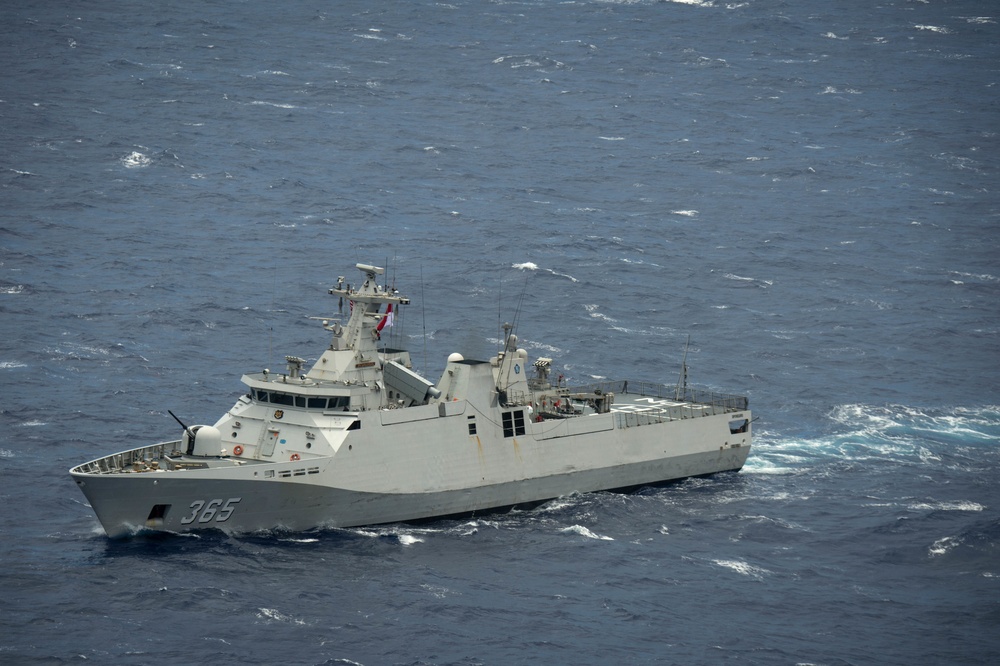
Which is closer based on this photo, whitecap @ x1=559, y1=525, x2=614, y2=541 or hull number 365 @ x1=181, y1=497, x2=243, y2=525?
hull number 365 @ x1=181, y1=497, x2=243, y2=525

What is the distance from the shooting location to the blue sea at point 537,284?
138ft

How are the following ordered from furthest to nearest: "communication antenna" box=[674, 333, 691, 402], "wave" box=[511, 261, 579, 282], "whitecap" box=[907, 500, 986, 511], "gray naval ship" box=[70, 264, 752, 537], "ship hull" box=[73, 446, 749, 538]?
→ "wave" box=[511, 261, 579, 282]
"communication antenna" box=[674, 333, 691, 402]
"whitecap" box=[907, 500, 986, 511]
"gray naval ship" box=[70, 264, 752, 537]
"ship hull" box=[73, 446, 749, 538]

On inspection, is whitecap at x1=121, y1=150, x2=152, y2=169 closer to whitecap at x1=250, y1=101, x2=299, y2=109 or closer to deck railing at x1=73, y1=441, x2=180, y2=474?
whitecap at x1=250, y1=101, x2=299, y2=109

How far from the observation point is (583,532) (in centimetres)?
4881

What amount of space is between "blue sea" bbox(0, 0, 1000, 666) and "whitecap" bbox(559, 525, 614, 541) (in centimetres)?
24

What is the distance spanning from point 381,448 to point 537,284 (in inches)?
917

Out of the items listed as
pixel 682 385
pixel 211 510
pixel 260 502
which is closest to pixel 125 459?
pixel 211 510

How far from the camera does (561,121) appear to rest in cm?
9738

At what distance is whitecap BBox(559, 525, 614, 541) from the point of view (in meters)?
48.3

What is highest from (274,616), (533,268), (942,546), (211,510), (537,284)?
(533,268)

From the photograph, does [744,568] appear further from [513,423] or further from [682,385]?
[682,385]

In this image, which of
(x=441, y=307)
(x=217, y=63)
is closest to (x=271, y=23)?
(x=217, y=63)

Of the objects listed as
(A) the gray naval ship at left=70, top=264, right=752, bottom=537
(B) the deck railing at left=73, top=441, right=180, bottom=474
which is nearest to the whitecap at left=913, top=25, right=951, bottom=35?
(A) the gray naval ship at left=70, top=264, right=752, bottom=537

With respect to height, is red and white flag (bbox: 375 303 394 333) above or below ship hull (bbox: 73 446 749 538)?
above
